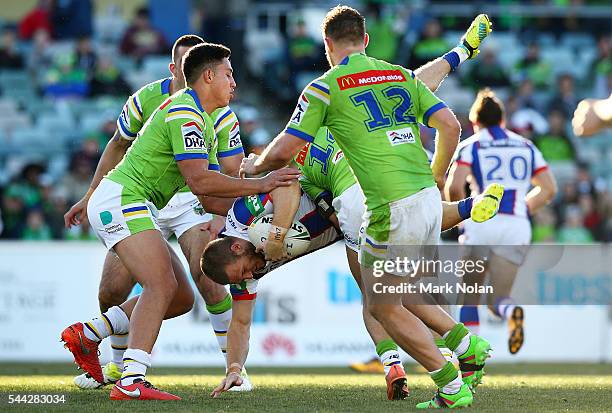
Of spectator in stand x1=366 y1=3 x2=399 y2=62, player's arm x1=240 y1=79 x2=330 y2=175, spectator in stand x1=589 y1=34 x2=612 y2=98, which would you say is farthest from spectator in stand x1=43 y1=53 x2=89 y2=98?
player's arm x1=240 y1=79 x2=330 y2=175

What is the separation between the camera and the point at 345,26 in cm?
693

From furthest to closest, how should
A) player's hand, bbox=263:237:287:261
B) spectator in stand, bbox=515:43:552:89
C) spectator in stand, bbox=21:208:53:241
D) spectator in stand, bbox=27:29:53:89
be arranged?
spectator in stand, bbox=27:29:53:89
spectator in stand, bbox=515:43:552:89
spectator in stand, bbox=21:208:53:241
player's hand, bbox=263:237:287:261

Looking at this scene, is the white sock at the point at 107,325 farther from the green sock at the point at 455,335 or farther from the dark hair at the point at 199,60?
the green sock at the point at 455,335

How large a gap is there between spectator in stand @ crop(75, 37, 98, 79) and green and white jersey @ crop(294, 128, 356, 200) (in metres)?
11.6

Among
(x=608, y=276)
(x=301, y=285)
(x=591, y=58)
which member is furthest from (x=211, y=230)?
(x=591, y=58)

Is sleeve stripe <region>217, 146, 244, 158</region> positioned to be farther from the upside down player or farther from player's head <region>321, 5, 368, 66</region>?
player's head <region>321, 5, 368, 66</region>

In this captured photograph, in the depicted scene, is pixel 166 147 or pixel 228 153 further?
pixel 228 153

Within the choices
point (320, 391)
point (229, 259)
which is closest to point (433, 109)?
point (229, 259)

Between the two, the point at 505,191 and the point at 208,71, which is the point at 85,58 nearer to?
the point at 505,191

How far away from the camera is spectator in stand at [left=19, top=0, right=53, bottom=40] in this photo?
798 inches

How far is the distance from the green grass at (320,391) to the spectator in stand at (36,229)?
3.99 metres

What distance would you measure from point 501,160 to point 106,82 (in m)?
9.85

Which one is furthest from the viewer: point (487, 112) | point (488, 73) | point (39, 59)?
point (39, 59)

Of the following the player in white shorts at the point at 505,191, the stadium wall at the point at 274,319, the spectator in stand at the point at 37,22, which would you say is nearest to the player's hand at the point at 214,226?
the player in white shorts at the point at 505,191
